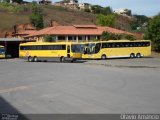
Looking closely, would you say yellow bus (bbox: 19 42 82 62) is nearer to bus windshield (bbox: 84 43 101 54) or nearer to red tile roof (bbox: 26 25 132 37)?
bus windshield (bbox: 84 43 101 54)

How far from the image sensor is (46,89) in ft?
62.3

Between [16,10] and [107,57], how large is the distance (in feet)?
318

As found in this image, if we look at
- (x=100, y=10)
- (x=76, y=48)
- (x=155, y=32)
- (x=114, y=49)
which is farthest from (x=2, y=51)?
A: (x=100, y=10)

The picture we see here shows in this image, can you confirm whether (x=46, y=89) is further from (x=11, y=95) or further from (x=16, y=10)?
(x=16, y=10)

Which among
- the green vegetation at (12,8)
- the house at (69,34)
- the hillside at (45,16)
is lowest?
the house at (69,34)

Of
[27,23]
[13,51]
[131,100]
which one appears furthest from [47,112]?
[27,23]

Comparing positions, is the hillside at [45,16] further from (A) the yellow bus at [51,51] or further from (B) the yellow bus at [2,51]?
(A) the yellow bus at [51,51]

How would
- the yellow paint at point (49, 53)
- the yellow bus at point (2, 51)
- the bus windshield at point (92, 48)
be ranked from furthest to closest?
1. the yellow bus at point (2, 51)
2. the bus windshield at point (92, 48)
3. the yellow paint at point (49, 53)

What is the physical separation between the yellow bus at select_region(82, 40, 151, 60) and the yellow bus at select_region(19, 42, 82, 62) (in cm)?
369

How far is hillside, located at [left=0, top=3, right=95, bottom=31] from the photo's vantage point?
415 ft

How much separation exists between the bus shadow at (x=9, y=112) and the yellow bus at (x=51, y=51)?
3380 centimetres

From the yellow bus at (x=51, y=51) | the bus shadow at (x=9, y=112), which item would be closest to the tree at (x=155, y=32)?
the yellow bus at (x=51, y=51)

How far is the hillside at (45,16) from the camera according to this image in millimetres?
126469

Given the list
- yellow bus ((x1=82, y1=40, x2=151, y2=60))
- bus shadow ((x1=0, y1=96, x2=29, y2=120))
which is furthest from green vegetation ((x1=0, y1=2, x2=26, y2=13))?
bus shadow ((x1=0, y1=96, x2=29, y2=120))
